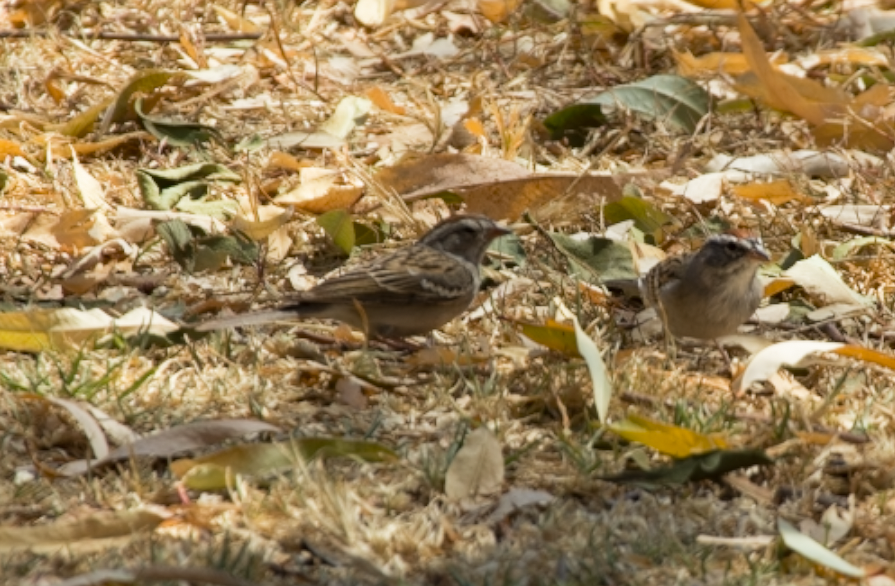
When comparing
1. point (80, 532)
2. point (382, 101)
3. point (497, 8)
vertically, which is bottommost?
point (497, 8)

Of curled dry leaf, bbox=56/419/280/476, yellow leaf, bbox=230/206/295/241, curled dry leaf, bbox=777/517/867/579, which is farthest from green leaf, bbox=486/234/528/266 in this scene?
curled dry leaf, bbox=777/517/867/579

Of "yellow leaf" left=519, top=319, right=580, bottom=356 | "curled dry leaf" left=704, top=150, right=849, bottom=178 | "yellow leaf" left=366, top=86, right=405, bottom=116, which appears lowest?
"curled dry leaf" left=704, top=150, right=849, bottom=178

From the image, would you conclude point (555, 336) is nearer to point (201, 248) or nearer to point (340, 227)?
Answer: point (340, 227)

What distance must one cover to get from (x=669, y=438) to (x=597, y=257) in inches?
70.0

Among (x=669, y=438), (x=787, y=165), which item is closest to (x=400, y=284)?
(x=669, y=438)

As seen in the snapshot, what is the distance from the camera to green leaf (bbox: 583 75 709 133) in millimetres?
6488

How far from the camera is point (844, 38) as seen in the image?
7.48 meters

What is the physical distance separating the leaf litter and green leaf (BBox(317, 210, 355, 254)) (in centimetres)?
1

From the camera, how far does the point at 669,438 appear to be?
12.0ft

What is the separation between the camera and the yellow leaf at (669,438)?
11.9ft

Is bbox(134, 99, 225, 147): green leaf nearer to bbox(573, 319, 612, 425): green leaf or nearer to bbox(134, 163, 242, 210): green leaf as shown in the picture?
bbox(134, 163, 242, 210): green leaf

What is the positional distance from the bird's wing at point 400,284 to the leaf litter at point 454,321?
0.16 meters

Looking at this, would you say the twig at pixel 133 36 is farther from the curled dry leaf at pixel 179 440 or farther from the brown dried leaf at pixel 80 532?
the brown dried leaf at pixel 80 532

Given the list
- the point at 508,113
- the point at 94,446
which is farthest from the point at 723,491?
the point at 508,113
